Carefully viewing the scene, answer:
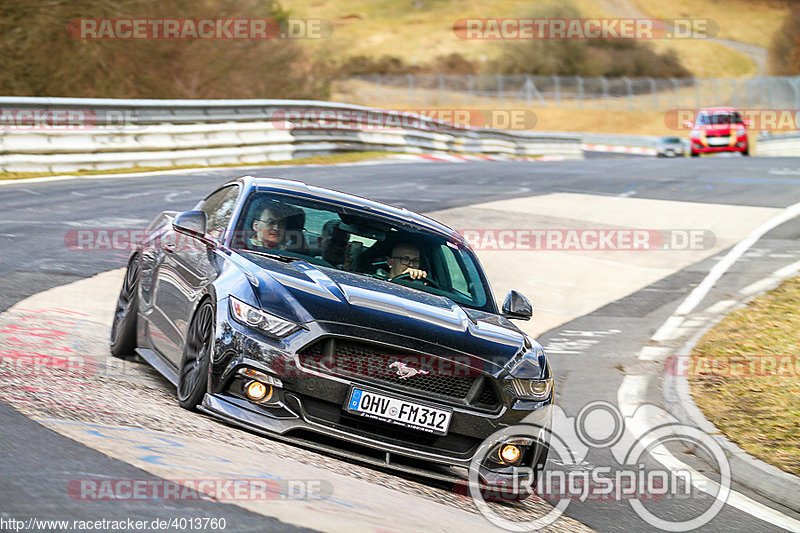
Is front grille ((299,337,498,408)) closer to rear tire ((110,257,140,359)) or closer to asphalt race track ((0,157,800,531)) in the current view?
asphalt race track ((0,157,800,531))

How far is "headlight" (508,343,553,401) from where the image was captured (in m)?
6.02

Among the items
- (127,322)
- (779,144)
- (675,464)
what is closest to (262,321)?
(127,322)

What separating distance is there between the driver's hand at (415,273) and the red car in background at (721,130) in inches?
1376

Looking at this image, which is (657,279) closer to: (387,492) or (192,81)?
(387,492)

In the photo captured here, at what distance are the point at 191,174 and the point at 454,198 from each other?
4962mm

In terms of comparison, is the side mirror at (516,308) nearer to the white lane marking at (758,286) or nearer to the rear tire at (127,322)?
the rear tire at (127,322)

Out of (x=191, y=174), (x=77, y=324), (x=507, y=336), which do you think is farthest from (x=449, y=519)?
(x=191, y=174)

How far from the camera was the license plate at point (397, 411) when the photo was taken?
5656 mm

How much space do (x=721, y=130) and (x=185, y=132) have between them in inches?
972

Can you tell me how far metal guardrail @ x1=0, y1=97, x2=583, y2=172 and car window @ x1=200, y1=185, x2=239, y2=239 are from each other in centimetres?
1097

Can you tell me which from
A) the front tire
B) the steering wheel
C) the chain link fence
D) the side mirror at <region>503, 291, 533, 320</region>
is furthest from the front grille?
the chain link fence

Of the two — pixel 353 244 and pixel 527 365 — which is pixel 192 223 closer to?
pixel 353 244

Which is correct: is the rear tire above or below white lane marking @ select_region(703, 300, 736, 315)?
above

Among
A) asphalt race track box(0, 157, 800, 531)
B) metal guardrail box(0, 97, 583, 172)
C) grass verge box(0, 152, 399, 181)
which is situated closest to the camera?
asphalt race track box(0, 157, 800, 531)
